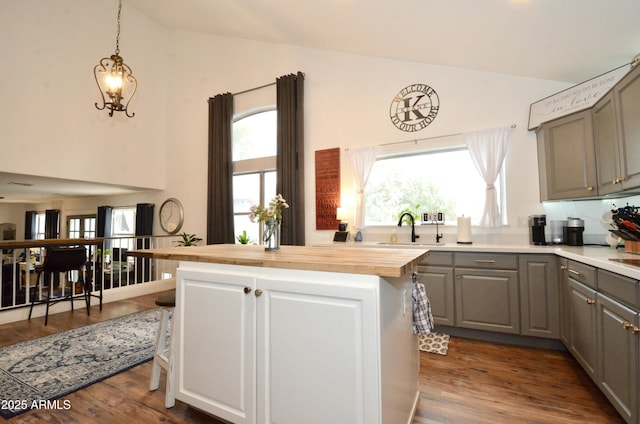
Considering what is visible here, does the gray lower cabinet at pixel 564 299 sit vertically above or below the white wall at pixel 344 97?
below

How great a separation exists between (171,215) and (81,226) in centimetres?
442

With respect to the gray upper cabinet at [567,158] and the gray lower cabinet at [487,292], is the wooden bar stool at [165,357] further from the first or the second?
the gray upper cabinet at [567,158]

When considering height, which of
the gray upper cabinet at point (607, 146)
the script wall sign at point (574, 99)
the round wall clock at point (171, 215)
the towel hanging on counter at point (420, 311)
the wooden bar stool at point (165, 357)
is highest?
the script wall sign at point (574, 99)

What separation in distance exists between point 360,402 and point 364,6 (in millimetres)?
3354

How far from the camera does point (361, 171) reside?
157 inches

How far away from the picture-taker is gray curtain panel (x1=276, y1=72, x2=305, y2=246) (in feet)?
14.5

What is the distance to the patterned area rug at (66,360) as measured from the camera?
1998 mm

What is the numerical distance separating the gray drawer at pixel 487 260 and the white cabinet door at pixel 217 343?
226 centimetres

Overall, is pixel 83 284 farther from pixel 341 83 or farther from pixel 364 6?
pixel 364 6

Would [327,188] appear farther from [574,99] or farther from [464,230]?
[574,99]

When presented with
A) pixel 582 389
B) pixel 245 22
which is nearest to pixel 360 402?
pixel 582 389

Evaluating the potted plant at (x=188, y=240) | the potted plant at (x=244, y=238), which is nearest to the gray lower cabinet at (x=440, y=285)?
the potted plant at (x=244, y=238)

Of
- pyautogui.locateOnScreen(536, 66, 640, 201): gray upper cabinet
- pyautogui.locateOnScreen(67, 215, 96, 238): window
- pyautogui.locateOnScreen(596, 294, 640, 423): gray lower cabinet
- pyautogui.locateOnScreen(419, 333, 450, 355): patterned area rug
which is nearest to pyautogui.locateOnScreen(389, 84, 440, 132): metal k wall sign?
pyautogui.locateOnScreen(536, 66, 640, 201): gray upper cabinet

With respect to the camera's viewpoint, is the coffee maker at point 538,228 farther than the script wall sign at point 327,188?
No
